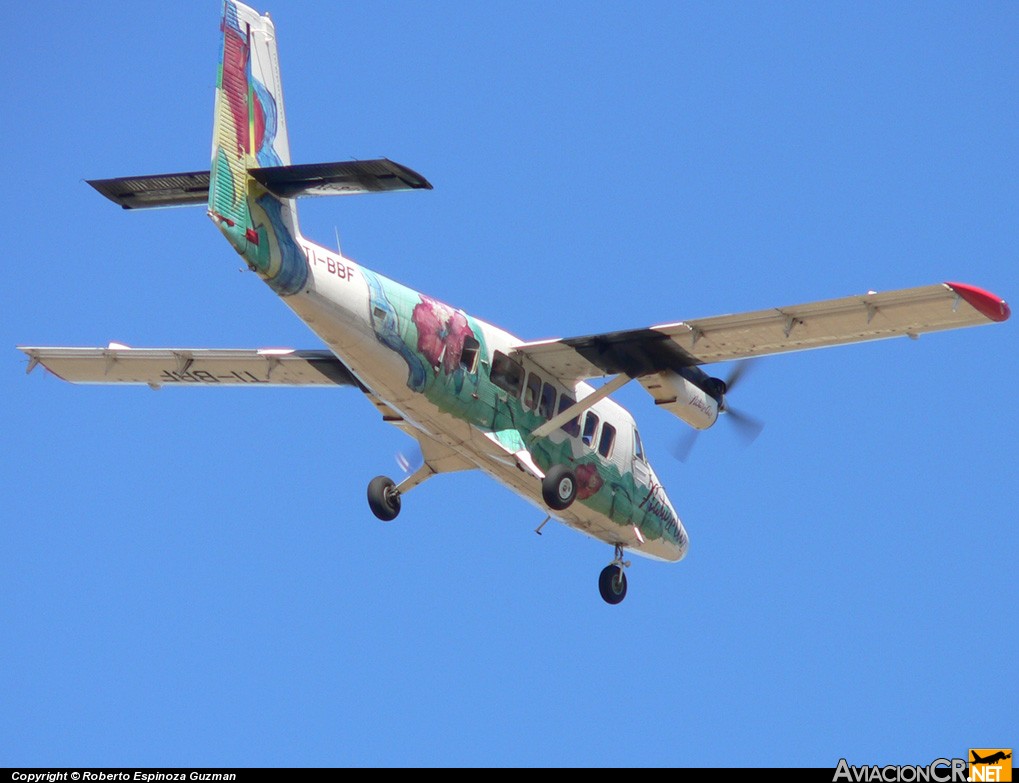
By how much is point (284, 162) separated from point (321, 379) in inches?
212

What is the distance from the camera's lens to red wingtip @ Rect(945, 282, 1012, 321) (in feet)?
78.7

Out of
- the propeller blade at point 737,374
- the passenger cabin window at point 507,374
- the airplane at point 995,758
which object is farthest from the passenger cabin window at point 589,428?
the airplane at point 995,758

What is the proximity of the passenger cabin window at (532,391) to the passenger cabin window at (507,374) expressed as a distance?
0.57 feet

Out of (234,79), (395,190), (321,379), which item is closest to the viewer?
(395,190)

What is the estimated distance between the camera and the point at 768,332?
84.1 feet

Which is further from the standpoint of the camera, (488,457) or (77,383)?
(77,383)

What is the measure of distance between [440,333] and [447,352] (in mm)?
315

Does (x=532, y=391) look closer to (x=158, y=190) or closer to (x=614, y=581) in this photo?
(x=614, y=581)

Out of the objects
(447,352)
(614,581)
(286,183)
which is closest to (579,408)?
(447,352)

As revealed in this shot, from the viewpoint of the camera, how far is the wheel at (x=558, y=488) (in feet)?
86.7

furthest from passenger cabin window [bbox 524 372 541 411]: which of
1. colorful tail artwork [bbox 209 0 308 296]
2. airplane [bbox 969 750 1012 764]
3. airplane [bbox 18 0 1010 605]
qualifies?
airplane [bbox 969 750 1012 764]

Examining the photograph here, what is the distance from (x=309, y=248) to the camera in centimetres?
2384

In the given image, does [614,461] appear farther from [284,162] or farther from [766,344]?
[284,162]

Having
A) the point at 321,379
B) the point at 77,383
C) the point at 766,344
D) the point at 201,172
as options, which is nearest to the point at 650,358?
the point at 766,344
